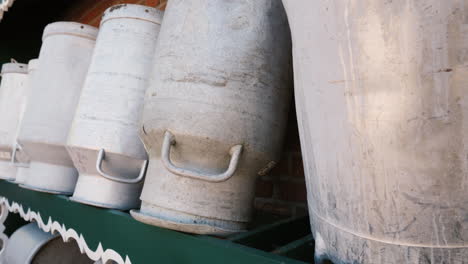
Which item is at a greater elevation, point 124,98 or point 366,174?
point 124,98

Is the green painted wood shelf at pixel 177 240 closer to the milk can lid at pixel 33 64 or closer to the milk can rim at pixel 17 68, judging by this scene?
the milk can lid at pixel 33 64

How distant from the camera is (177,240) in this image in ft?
2.11

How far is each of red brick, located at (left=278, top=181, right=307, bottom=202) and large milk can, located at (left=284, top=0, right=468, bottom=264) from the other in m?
0.59

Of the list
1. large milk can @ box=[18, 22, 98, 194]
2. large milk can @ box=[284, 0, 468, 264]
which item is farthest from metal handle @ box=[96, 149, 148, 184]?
large milk can @ box=[284, 0, 468, 264]

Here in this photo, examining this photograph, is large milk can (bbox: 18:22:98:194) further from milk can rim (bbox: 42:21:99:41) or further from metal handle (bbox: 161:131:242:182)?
metal handle (bbox: 161:131:242:182)

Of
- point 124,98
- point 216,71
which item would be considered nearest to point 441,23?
point 216,71

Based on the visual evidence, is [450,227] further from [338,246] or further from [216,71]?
[216,71]

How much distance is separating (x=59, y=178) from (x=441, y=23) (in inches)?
47.9

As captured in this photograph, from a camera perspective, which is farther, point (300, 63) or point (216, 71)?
point (216, 71)

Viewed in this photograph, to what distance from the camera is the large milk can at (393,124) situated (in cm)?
32

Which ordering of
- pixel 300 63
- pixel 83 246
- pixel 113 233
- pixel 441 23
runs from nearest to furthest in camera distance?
pixel 441 23
pixel 300 63
pixel 113 233
pixel 83 246

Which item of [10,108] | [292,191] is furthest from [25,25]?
[292,191]

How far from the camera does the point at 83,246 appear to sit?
96 cm

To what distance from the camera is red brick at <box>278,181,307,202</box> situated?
999 millimetres
